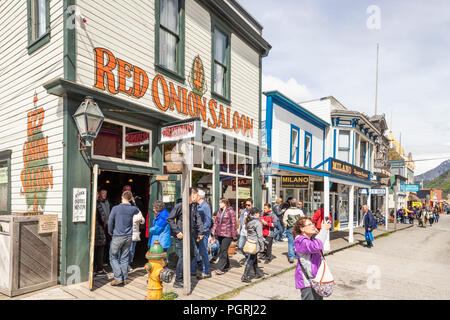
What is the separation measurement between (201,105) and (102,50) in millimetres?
3554

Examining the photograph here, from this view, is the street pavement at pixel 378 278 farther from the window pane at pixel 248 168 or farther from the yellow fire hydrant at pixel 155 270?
the window pane at pixel 248 168

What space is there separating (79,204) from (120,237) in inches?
41.3

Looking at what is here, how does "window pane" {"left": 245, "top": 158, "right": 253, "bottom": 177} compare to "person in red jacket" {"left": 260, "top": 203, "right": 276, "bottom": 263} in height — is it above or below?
above

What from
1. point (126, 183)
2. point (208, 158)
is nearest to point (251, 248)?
point (208, 158)

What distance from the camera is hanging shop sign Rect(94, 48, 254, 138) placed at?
710 cm

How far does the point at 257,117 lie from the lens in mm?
12984

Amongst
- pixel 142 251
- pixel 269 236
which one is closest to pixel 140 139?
pixel 142 251

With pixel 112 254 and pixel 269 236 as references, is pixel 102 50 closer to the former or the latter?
pixel 112 254

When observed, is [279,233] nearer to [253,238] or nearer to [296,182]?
[296,182]

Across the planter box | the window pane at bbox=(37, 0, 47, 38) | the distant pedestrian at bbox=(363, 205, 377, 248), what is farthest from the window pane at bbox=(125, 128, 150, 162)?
the distant pedestrian at bbox=(363, 205, 377, 248)

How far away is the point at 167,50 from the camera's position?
8.95m

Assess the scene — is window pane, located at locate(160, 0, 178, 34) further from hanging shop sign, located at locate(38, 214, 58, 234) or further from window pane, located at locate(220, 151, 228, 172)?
hanging shop sign, located at locate(38, 214, 58, 234)

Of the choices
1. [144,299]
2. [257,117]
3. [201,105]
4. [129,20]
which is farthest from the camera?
[257,117]

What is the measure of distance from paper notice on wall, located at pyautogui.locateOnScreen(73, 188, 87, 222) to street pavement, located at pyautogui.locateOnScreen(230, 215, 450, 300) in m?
3.34
